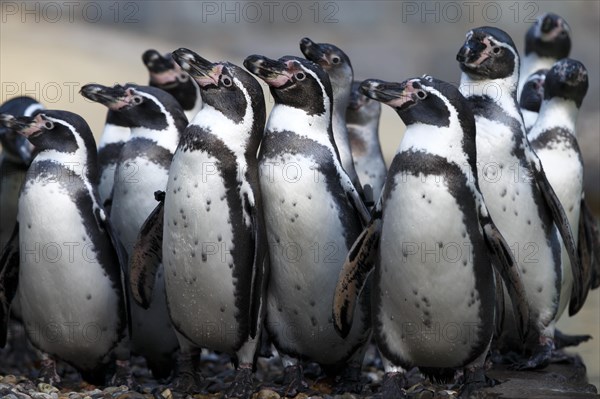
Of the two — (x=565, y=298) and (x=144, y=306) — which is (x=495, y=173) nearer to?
(x=565, y=298)

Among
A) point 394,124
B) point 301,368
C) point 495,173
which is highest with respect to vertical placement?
point 495,173

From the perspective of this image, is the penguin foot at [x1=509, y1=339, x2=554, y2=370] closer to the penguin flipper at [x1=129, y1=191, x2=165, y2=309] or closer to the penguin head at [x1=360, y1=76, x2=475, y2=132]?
the penguin head at [x1=360, y1=76, x2=475, y2=132]

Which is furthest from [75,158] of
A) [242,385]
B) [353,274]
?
[353,274]

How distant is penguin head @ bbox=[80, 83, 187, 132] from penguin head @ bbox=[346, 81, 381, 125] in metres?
1.28

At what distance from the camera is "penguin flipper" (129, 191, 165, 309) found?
470cm

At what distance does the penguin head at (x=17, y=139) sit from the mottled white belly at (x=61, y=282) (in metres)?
0.96

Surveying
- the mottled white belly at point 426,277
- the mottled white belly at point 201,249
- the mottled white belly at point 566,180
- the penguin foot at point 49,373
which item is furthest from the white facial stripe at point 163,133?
the mottled white belly at point 566,180

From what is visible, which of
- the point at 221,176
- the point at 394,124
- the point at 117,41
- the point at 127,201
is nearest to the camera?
the point at 221,176

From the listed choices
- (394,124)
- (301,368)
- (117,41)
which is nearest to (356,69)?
(394,124)

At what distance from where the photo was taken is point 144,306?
189 inches

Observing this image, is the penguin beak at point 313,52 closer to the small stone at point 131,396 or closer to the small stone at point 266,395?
the small stone at point 266,395

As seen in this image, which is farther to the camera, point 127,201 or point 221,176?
point 127,201

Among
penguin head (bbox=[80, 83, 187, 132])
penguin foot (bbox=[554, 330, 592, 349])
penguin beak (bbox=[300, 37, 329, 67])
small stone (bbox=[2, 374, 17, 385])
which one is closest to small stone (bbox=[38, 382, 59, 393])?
small stone (bbox=[2, 374, 17, 385])

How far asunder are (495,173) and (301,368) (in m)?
1.18
